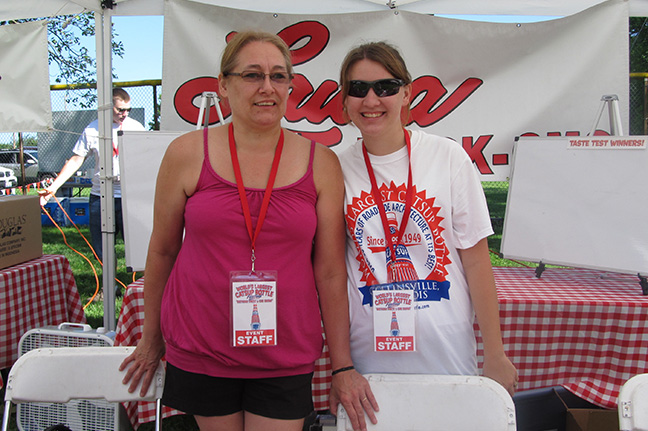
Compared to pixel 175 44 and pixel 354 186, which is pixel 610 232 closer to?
pixel 354 186

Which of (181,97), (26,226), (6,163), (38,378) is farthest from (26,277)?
(6,163)

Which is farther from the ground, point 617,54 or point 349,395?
point 617,54

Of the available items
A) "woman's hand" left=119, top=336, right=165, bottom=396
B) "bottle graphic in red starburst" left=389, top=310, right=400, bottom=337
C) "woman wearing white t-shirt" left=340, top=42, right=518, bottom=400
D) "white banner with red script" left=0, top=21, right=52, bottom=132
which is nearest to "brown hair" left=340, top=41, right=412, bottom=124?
"woman wearing white t-shirt" left=340, top=42, right=518, bottom=400

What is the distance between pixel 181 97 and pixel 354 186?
2.41 metres

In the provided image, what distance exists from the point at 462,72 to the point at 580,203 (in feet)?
4.47

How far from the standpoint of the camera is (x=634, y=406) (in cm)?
135

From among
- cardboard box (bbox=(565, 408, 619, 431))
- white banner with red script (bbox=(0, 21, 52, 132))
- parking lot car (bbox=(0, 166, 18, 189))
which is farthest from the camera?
parking lot car (bbox=(0, 166, 18, 189))

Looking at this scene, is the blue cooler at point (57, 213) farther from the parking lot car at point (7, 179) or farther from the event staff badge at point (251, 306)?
the event staff badge at point (251, 306)

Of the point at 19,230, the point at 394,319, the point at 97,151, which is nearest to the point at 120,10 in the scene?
the point at 19,230

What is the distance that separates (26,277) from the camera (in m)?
3.12

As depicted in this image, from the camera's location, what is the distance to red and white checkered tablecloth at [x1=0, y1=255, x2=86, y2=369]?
297cm

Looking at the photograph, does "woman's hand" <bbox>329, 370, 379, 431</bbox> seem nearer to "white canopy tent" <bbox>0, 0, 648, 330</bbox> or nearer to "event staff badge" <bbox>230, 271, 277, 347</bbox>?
"event staff badge" <bbox>230, 271, 277, 347</bbox>

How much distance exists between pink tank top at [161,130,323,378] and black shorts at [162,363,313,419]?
3 cm

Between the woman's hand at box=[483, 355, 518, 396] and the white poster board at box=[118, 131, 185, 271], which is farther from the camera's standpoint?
the white poster board at box=[118, 131, 185, 271]
